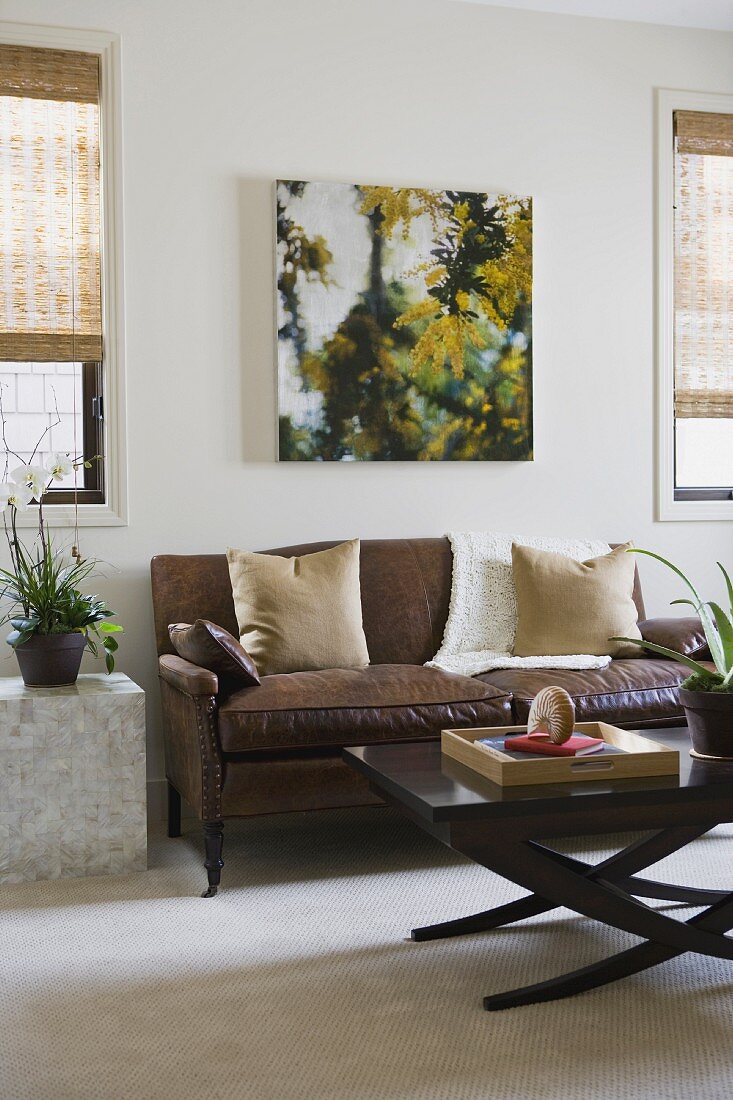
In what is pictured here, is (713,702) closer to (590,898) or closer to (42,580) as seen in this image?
(590,898)

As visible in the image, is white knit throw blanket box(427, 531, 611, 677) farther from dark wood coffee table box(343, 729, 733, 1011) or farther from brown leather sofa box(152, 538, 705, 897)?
dark wood coffee table box(343, 729, 733, 1011)

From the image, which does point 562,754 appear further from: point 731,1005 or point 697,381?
point 697,381

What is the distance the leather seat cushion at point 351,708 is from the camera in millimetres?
3096

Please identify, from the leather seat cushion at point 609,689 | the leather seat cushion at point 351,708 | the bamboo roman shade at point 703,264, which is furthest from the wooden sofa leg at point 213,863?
the bamboo roman shade at point 703,264

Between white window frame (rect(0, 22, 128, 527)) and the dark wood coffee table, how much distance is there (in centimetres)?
182

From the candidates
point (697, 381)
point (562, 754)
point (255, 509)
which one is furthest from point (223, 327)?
point (562, 754)

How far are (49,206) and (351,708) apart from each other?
2.07m

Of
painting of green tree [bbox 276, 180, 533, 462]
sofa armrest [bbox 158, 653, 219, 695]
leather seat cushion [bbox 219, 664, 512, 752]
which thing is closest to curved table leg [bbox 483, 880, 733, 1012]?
leather seat cushion [bbox 219, 664, 512, 752]

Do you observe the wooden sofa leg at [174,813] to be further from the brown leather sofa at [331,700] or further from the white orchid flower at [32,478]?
the white orchid flower at [32,478]

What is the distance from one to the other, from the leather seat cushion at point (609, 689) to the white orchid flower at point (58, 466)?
149 centimetres

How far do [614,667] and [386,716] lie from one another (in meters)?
0.88

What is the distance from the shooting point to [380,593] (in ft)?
13.0

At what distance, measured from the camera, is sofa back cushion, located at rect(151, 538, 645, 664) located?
12.4ft

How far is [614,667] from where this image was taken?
3658 millimetres
